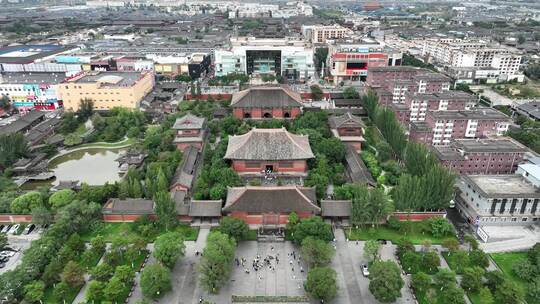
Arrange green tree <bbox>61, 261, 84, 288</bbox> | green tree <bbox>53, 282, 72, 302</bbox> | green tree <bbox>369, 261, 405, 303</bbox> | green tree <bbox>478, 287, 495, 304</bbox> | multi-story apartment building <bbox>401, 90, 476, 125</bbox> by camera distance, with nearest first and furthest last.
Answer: green tree <bbox>478, 287, 495, 304</bbox> < green tree <bbox>369, 261, 405, 303</bbox> < green tree <bbox>53, 282, 72, 302</bbox> < green tree <bbox>61, 261, 84, 288</bbox> < multi-story apartment building <bbox>401, 90, 476, 125</bbox>

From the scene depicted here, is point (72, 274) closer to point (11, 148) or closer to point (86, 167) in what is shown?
point (86, 167)

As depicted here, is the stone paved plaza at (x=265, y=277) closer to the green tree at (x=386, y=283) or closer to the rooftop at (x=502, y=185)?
the green tree at (x=386, y=283)

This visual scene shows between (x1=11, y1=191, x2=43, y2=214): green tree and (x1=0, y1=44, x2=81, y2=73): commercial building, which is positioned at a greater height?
(x1=0, y1=44, x2=81, y2=73): commercial building

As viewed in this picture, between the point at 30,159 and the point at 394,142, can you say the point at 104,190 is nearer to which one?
the point at 30,159

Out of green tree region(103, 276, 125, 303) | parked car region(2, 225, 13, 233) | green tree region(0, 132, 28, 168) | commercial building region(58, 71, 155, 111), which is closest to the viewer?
green tree region(103, 276, 125, 303)

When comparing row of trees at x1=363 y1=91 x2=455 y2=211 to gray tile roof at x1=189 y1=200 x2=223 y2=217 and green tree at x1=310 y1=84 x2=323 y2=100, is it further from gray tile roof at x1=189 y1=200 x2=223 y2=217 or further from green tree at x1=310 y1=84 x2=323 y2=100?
green tree at x1=310 y1=84 x2=323 y2=100

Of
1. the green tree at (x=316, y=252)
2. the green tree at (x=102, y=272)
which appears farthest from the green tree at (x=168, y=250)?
the green tree at (x=316, y=252)

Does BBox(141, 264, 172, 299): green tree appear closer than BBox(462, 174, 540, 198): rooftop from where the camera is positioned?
Yes

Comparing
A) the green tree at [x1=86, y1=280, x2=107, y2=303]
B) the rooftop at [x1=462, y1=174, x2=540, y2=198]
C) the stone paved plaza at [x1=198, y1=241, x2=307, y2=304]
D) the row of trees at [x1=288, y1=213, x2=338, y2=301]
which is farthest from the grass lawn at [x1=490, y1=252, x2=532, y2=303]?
the green tree at [x1=86, y1=280, x2=107, y2=303]
